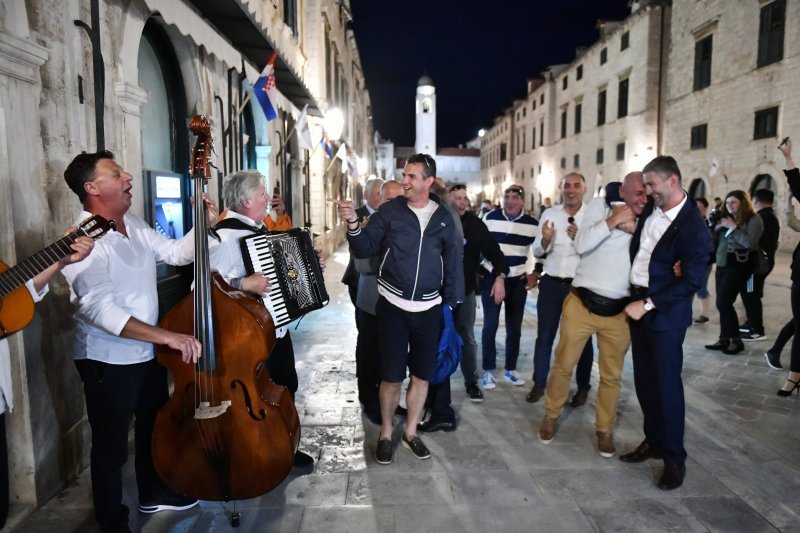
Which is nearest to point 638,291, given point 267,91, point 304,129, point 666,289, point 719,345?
point 666,289

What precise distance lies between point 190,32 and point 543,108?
36908mm

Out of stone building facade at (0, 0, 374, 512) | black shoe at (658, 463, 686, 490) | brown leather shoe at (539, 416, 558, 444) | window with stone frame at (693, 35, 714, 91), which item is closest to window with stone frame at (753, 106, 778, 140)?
window with stone frame at (693, 35, 714, 91)

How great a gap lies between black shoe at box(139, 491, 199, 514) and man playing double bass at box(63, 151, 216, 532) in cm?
25

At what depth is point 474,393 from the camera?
466 cm

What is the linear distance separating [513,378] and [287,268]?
2917 mm

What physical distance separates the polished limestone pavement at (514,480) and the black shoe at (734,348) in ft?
3.97

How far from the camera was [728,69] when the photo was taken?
18516 mm

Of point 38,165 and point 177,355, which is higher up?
point 38,165

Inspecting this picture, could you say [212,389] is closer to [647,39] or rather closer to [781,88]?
[781,88]

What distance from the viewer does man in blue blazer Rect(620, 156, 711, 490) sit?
10.2ft

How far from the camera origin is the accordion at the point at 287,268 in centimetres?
292

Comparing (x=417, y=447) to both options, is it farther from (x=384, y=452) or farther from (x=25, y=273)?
(x=25, y=273)

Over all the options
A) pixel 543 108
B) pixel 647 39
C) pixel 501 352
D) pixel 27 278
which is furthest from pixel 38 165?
pixel 543 108

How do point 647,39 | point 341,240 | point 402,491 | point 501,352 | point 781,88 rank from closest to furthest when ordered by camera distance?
point 402,491
point 501,352
point 781,88
point 341,240
point 647,39
